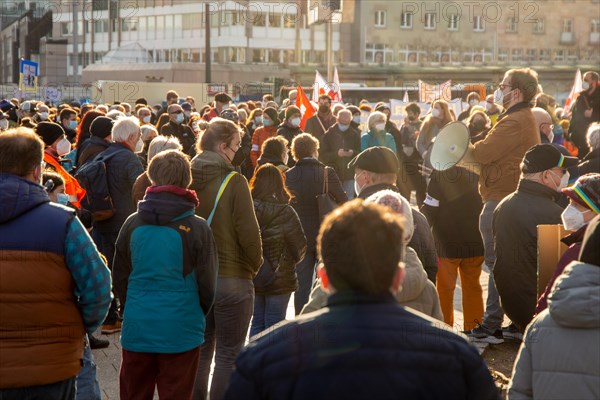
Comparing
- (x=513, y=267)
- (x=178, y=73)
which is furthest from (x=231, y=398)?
(x=178, y=73)

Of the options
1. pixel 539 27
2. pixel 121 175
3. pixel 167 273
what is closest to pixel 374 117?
pixel 121 175

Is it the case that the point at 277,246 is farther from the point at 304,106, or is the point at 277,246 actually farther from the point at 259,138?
the point at 304,106

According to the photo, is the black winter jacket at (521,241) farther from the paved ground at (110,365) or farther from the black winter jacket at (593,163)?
the black winter jacket at (593,163)

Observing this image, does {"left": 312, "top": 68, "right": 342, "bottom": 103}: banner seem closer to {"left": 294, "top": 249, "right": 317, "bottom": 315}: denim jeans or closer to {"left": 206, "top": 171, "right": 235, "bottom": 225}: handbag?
{"left": 294, "top": 249, "right": 317, "bottom": 315}: denim jeans

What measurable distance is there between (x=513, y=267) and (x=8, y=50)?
10212 cm

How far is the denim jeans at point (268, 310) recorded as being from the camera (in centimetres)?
672

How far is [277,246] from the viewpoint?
6.70 m

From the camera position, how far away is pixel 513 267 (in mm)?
6566

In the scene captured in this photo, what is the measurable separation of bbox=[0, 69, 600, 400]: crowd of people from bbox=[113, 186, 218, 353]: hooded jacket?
0.4 inches

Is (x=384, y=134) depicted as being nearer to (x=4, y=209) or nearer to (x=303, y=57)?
(x=4, y=209)

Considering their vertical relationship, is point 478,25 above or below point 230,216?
above

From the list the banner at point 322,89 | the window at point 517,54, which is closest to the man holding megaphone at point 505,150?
the banner at point 322,89

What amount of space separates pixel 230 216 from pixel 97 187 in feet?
8.53

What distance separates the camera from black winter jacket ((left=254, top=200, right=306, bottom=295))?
21.9ft
